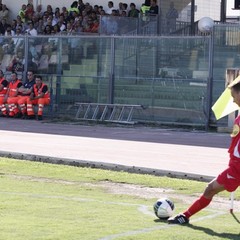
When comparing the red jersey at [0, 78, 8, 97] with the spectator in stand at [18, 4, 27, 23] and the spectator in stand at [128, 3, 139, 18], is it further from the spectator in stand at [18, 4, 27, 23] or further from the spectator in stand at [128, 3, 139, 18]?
the spectator in stand at [18, 4, 27, 23]

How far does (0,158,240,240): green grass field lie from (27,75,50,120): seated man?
1235 cm

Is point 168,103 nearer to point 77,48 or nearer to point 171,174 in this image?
point 77,48

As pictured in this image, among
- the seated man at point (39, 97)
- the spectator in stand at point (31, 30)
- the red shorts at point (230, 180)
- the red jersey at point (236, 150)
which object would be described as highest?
the spectator in stand at point (31, 30)

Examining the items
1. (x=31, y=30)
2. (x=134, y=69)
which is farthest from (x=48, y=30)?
(x=134, y=69)

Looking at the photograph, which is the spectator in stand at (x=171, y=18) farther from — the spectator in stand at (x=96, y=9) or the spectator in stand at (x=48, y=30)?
the spectator in stand at (x=48, y=30)

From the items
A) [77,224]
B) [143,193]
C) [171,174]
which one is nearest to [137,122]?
[171,174]

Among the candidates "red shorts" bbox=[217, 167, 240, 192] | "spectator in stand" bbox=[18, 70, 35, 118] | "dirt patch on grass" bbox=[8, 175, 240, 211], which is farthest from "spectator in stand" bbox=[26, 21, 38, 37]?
"red shorts" bbox=[217, 167, 240, 192]

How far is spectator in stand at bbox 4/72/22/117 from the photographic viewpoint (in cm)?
2856

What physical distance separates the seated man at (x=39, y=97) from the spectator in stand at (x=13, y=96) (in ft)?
2.45

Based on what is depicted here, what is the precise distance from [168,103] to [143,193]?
519 inches

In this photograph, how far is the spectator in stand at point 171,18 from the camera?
3158 cm

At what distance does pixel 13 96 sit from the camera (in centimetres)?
2861

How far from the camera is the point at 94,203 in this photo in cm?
1079

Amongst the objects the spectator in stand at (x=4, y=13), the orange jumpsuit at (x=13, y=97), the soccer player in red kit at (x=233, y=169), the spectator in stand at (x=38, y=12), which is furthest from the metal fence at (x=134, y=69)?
the soccer player in red kit at (x=233, y=169)
